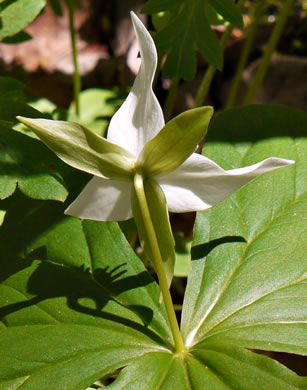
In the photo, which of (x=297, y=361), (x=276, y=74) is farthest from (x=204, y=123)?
(x=276, y=74)

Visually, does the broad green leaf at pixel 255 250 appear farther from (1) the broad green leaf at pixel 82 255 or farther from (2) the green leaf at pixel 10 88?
(2) the green leaf at pixel 10 88

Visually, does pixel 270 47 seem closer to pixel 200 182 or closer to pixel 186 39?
pixel 186 39

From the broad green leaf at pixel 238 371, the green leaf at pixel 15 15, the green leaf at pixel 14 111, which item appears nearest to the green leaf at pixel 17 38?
the green leaf at pixel 15 15

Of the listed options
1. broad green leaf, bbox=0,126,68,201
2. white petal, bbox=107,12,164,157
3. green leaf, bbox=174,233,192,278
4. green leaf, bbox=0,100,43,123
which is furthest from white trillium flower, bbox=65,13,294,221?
green leaf, bbox=174,233,192,278

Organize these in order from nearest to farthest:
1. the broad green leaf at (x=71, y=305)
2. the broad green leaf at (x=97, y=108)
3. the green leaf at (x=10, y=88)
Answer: the broad green leaf at (x=71, y=305)
the green leaf at (x=10, y=88)
the broad green leaf at (x=97, y=108)

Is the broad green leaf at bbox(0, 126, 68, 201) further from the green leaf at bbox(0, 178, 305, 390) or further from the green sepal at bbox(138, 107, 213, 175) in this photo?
the green sepal at bbox(138, 107, 213, 175)
